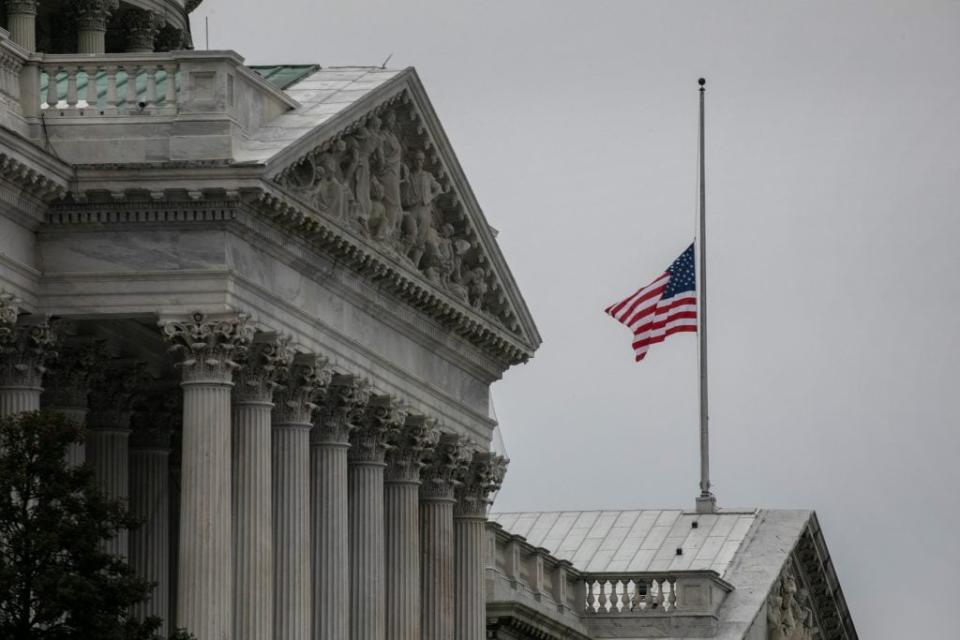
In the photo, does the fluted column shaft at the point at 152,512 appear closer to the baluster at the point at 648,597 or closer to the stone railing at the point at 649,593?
the stone railing at the point at 649,593

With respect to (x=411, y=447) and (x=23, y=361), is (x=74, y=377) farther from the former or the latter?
(x=411, y=447)

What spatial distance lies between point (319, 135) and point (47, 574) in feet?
65.1

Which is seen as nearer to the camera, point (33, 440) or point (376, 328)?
point (33, 440)

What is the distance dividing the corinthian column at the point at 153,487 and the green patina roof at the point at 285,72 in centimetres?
758

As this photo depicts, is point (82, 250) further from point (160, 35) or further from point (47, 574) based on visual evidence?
point (160, 35)

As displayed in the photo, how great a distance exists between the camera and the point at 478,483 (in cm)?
11962

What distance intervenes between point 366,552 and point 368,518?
0.83m

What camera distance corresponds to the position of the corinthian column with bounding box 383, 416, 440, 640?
4459 inches

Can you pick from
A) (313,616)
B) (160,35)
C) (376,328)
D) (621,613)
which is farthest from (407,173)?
(621,613)

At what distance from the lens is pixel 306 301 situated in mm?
104625

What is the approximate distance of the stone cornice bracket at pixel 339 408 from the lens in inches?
4237

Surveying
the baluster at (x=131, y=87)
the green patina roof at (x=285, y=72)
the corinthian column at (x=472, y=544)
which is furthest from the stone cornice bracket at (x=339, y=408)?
the corinthian column at (x=472, y=544)

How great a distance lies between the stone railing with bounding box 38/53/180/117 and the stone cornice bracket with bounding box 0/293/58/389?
440 cm

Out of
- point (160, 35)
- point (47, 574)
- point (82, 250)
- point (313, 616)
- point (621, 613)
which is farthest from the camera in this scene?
point (621, 613)
